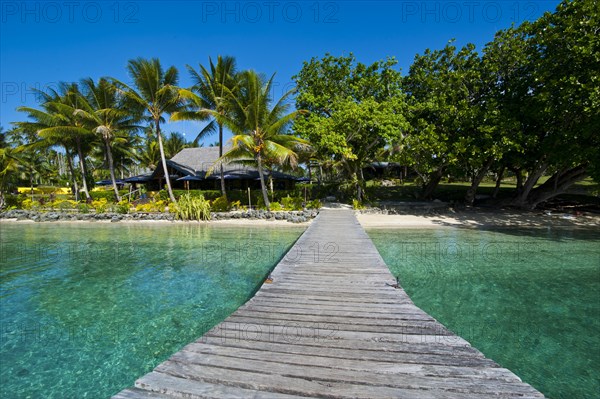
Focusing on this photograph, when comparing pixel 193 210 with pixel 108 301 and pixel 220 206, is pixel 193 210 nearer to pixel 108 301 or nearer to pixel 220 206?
pixel 220 206

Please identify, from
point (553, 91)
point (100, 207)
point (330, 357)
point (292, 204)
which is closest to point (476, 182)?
point (553, 91)

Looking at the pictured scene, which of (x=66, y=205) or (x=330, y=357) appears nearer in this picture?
(x=330, y=357)

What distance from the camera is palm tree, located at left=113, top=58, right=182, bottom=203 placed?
17.9 meters

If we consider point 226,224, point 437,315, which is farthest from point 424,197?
point 437,315

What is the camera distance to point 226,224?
53.2 ft

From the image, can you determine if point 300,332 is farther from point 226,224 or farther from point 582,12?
point 582,12

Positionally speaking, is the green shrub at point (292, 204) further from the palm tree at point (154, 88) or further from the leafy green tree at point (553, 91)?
the leafy green tree at point (553, 91)

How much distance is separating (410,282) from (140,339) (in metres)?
6.23

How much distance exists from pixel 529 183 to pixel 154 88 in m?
24.8

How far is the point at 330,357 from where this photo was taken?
9.03 feet

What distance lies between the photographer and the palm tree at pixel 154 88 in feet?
58.6

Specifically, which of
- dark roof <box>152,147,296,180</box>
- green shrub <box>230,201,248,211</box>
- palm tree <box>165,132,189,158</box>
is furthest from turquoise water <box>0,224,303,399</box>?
palm tree <box>165,132,189,158</box>

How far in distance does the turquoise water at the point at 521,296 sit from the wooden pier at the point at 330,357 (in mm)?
2026

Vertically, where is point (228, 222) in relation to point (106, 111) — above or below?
below
